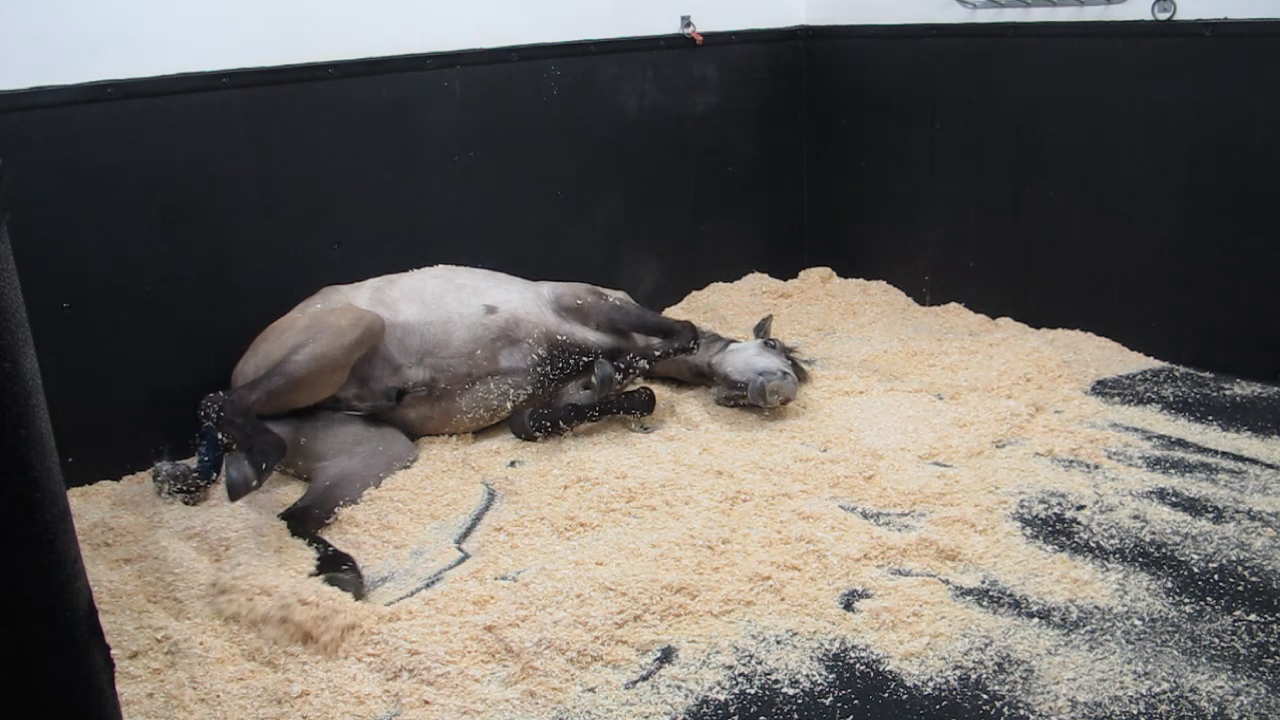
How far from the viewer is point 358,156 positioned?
3.97 meters

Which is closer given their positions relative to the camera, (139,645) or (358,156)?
(139,645)

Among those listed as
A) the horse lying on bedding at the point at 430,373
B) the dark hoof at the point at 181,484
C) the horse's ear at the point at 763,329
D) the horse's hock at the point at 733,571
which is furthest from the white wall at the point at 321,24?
the horse's ear at the point at 763,329

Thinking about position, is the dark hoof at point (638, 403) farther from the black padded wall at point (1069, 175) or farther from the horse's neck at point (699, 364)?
the black padded wall at point (1069, 175)

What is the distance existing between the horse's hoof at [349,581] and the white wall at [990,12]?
11.1 ft

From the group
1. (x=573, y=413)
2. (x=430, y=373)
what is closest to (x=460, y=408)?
(x=430, y=373)

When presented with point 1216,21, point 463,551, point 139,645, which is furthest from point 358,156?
point 1216,21

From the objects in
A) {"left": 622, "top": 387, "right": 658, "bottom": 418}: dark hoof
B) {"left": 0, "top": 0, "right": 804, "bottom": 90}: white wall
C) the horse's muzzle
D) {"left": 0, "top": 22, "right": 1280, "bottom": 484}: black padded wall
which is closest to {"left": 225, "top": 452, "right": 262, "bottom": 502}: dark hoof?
{"left": 0, "top": 22, "right": 1280, "bottom": 484}: black padded wall

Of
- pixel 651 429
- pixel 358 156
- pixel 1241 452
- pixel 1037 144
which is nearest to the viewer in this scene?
pixel 1241 452

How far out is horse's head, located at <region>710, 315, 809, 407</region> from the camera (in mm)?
3656

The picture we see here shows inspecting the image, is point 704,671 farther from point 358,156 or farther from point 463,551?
point 358,156

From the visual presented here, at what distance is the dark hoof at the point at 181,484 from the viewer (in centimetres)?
327

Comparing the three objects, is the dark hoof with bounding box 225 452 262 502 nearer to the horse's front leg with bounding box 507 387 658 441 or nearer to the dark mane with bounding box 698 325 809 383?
the horse's front leg with bounding box 507 387 658 441

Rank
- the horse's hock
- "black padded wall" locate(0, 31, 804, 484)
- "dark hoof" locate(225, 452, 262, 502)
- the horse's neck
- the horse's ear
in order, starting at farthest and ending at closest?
the horse's ear < the horse's neck < "black padded wall" locate(0, 31, 804, 484) < "dark hoof" locate(225, 452, 262, 502) < the horse's hock

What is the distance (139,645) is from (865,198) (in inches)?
150
